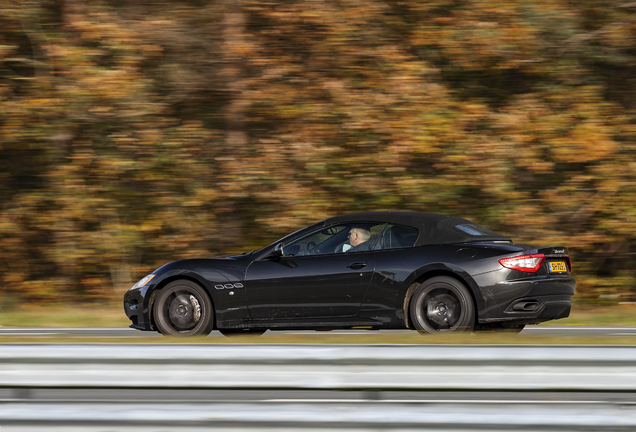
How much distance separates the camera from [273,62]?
50.2ft

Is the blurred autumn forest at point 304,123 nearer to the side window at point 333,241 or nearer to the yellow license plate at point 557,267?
the side window at point 333,241

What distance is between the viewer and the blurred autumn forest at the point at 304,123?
14.8 metres

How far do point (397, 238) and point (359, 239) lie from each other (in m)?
0.36

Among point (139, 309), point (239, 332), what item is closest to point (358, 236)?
point (239, 332)

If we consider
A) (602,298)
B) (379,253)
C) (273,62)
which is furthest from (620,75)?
(379,253)

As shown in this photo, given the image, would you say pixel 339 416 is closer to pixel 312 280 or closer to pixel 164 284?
pixel 312 280

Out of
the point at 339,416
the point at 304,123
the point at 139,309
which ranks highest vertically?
the point at 304,123

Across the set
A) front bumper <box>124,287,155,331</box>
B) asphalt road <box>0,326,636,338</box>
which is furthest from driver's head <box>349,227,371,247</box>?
front bumper <box>124,287,155,331</box>

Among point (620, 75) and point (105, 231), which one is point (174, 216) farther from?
point (620, 75)

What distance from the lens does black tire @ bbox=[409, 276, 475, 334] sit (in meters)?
7.70

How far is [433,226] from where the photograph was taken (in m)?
8.15

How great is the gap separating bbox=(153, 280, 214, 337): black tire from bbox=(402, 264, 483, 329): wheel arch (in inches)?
73.9

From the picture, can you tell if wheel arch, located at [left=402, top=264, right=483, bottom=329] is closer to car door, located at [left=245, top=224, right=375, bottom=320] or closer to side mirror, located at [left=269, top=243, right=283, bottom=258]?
car door, located at [left=245, top=224, right=375, bottom=320]

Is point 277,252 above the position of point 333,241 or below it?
below
